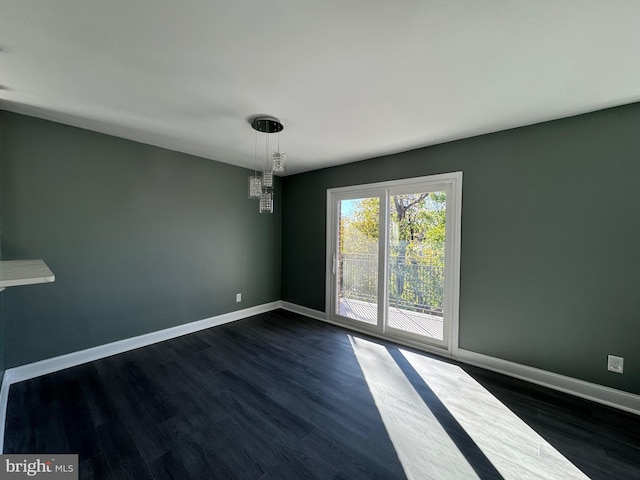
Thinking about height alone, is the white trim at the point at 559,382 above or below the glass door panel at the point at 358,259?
below

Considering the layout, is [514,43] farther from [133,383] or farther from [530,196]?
[133,383]

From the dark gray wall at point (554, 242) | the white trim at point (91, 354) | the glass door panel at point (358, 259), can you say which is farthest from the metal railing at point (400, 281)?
the white trim at point (91, 354)

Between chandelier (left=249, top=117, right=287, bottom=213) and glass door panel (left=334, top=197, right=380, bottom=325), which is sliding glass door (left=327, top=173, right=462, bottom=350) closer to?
glass door panel (left=334, top=197, right=380, bottom=325)

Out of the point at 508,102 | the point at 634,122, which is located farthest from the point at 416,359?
the point at 634,122

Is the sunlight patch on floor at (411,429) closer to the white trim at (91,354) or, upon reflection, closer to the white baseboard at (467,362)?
the white baseboard at (467,362)

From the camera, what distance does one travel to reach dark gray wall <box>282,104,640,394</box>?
2.06 meters

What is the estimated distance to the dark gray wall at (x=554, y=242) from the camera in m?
2.06

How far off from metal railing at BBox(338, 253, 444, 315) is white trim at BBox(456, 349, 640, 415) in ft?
1.97

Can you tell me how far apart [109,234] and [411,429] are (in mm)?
3503

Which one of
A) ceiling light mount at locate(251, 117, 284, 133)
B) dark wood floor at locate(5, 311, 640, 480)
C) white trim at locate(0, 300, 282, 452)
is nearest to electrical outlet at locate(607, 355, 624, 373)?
dark wood floor at locate(5, 311, 640, 480)

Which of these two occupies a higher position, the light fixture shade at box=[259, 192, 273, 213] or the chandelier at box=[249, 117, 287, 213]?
the chandelier at box=[249, 117, 287, 213]

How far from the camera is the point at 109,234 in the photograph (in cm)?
284

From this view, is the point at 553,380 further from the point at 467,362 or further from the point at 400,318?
the point at 400,318

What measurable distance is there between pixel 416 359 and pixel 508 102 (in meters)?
2.62
